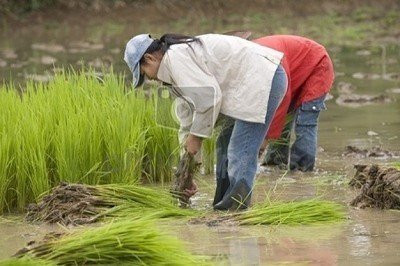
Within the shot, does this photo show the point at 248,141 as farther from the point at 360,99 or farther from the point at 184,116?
the point at 360,99

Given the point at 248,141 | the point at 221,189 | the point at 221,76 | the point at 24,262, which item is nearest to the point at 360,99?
the point at 221,189

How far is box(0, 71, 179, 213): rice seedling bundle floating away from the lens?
694 cm

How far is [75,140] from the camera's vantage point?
23.0 feet

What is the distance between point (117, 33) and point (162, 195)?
14064 mm

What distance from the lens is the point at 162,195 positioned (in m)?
6.59

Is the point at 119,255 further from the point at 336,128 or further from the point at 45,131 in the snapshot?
the point at 336,128

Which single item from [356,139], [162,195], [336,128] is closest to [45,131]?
[162,195]

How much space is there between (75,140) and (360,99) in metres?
6.45

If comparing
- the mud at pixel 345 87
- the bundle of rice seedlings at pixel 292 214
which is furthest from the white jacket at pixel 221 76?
the mud at pixel 345 87

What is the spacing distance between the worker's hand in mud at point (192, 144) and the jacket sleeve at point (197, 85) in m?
Answer: 0.13

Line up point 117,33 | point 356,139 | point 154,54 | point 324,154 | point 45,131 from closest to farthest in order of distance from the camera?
point 154,54 → point 45,131 → point 324,154 → point 356,139 → point 117,33

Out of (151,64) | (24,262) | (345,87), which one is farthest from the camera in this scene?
(345,87)

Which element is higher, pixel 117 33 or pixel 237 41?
pixel 237 41

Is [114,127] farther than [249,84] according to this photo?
Yes
